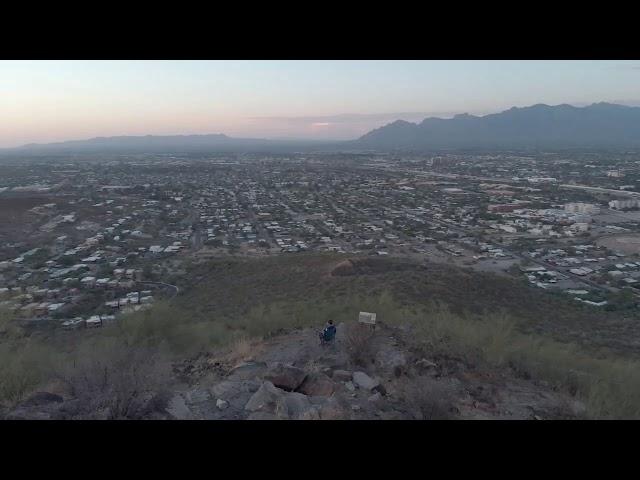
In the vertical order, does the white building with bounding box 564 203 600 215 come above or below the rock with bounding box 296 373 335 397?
below

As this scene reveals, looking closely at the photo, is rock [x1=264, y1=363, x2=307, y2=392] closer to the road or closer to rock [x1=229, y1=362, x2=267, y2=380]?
rock [x1=229, y1=362, x2=267, y2=380]

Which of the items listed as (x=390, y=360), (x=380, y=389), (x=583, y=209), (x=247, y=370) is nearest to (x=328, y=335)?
(x=390, y=360)

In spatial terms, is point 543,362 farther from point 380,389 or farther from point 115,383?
point 115,383

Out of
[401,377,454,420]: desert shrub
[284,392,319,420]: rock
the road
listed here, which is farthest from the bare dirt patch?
[284,392,319,420]: rock

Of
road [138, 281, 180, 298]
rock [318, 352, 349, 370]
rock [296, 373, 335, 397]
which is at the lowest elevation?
road [138, 281, 180, 298]

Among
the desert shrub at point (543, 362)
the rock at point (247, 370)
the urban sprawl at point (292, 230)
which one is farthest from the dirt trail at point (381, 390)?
the urban sprawl at point (292, 230)

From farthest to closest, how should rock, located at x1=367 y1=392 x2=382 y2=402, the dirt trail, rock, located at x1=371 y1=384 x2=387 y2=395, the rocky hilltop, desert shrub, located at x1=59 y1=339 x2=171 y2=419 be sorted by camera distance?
rock, located at x1=371 y1=384 x2=387 y2=395, rock, located at x1=367 y1=392 x2=382 y2=402, the dirt trail, the rocky hilltop, desert shrub, located at x1=59 y1=339 x2=171 y2=419
